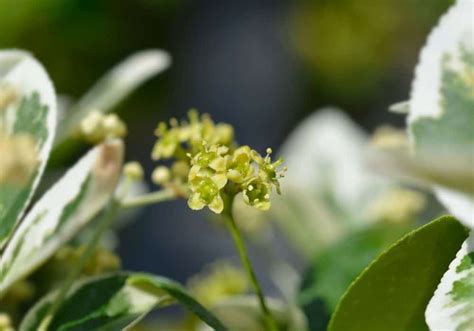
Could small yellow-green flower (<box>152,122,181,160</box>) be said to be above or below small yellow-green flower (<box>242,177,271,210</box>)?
above

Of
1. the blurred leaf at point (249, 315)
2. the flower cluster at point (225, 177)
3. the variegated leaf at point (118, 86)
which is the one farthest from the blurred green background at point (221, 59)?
the flower cluster at point (225, 177)

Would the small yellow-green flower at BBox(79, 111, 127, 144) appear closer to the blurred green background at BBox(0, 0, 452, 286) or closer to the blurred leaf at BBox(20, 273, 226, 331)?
the blurred leaf at BBox(20, 273, 226, 331)

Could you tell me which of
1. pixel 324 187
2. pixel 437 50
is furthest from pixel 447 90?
pixel 324 187

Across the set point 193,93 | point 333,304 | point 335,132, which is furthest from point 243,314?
point 193,93

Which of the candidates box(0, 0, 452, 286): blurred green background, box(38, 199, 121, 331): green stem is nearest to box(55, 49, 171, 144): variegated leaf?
box(38, 199, 121, 331): green stem

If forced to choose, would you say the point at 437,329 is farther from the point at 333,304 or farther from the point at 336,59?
the point at 336,59

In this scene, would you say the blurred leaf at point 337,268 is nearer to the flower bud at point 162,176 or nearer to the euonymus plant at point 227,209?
the euonymus plant at point 227,209
